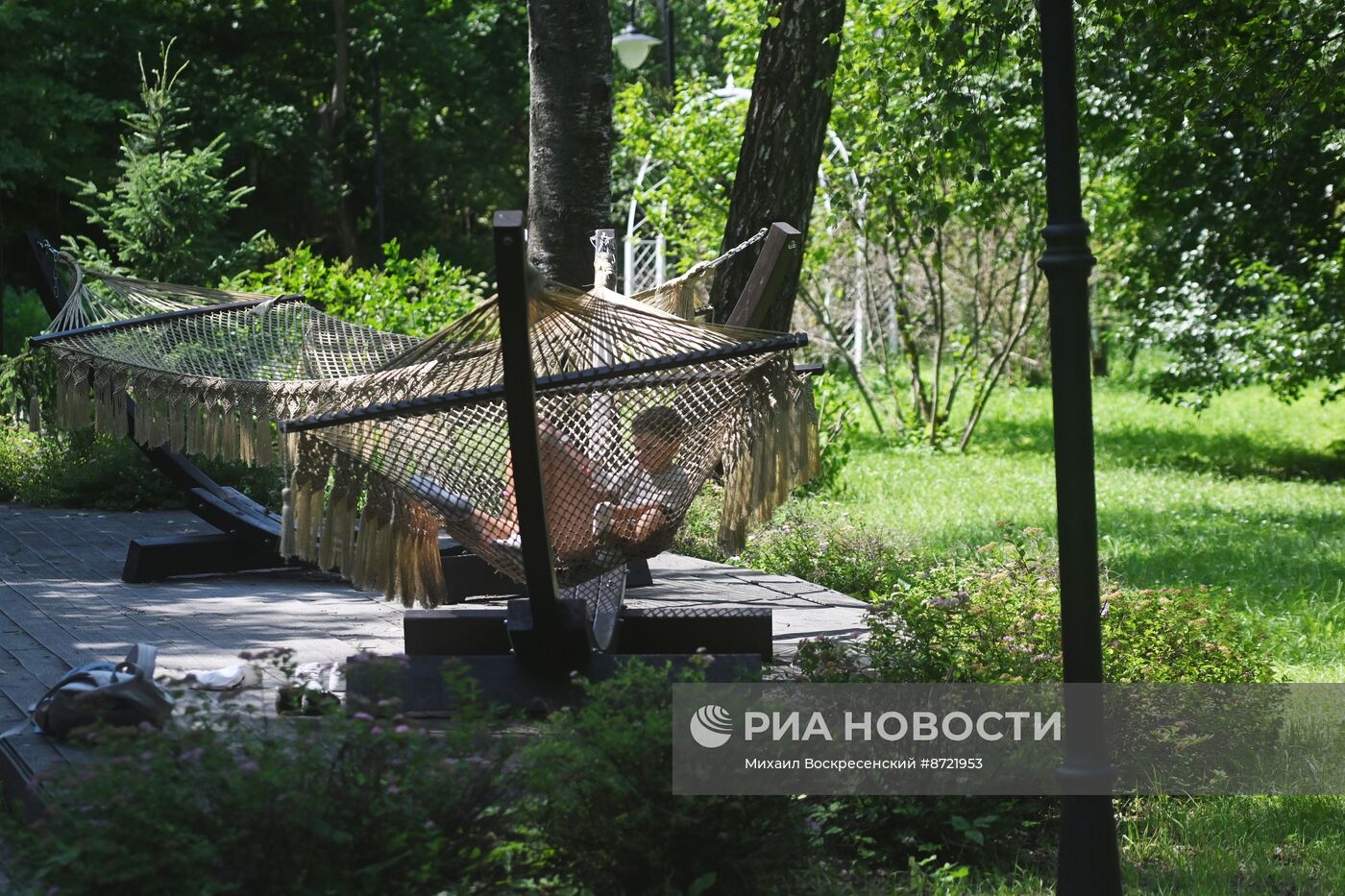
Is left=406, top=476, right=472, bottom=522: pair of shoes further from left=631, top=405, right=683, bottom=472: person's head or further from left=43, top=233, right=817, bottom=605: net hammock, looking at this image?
left=631, top=405, right=683, bottom=472: person's head

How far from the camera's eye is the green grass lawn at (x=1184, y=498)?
6457 mm

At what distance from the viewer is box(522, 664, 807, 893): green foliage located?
274 centimetres

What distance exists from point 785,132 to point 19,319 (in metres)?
12.1

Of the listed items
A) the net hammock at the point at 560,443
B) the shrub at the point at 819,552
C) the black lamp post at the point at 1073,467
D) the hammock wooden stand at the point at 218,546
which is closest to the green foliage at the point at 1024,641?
the net hammock at the point at 560,443

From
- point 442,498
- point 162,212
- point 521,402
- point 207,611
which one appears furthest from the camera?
point 162,212

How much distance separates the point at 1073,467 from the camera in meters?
2.67

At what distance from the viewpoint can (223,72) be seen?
23.2 m

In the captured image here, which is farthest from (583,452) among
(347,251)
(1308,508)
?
(347,251)

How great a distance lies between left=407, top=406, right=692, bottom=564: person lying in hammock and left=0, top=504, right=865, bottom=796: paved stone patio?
2.55 feet

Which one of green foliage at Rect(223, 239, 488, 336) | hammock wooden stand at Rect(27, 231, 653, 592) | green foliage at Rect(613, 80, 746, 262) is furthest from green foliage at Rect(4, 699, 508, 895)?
green foliage at Rect(613, 80, 746, 262)

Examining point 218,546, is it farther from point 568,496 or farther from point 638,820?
point 638,820

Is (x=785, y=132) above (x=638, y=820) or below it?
above

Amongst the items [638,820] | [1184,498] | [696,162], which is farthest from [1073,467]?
[696,162]

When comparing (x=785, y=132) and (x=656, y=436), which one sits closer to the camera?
(x=656, y=436)
